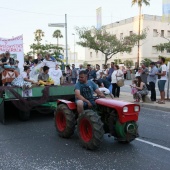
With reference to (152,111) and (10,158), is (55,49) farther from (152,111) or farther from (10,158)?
(10,158)

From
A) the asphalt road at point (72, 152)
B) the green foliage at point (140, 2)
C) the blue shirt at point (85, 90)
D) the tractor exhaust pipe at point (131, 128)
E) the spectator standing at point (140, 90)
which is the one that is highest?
the green foliage at point (140, 2)

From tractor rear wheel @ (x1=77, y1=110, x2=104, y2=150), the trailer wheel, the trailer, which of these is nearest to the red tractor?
tractor rear wheel @ (x1=77, y1=110, x2=104, y2=150)

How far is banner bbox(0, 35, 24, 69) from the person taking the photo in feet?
43.8

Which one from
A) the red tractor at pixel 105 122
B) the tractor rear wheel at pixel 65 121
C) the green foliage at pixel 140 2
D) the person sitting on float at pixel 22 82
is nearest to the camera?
the red tractor at pixel 105 122

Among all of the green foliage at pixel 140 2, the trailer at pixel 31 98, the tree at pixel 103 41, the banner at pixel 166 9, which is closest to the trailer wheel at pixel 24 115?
the trailer at pixel 31 98

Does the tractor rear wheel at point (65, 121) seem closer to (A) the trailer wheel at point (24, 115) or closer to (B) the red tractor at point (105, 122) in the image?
(B) the red tractor at point (105, 122)

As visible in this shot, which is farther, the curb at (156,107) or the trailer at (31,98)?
the curb at (156,107)

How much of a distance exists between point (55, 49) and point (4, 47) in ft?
56.8

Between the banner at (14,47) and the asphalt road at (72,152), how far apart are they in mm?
6354

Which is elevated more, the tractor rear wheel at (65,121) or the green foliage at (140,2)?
the green foliage at (140,2)

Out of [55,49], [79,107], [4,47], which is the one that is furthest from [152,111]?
[55,49]

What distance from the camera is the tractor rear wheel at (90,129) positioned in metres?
5.27

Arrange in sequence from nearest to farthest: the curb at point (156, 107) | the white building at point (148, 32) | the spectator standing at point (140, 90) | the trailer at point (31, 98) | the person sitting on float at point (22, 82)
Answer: the trailer at point (31, 98) → the person sitting on float at point (22, 82) → the curb at point (156, 107) → the spectator standing at point (140, 90) → the white building at point (148, 32)

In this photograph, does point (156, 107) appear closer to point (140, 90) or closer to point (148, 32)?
point (140, 90)
